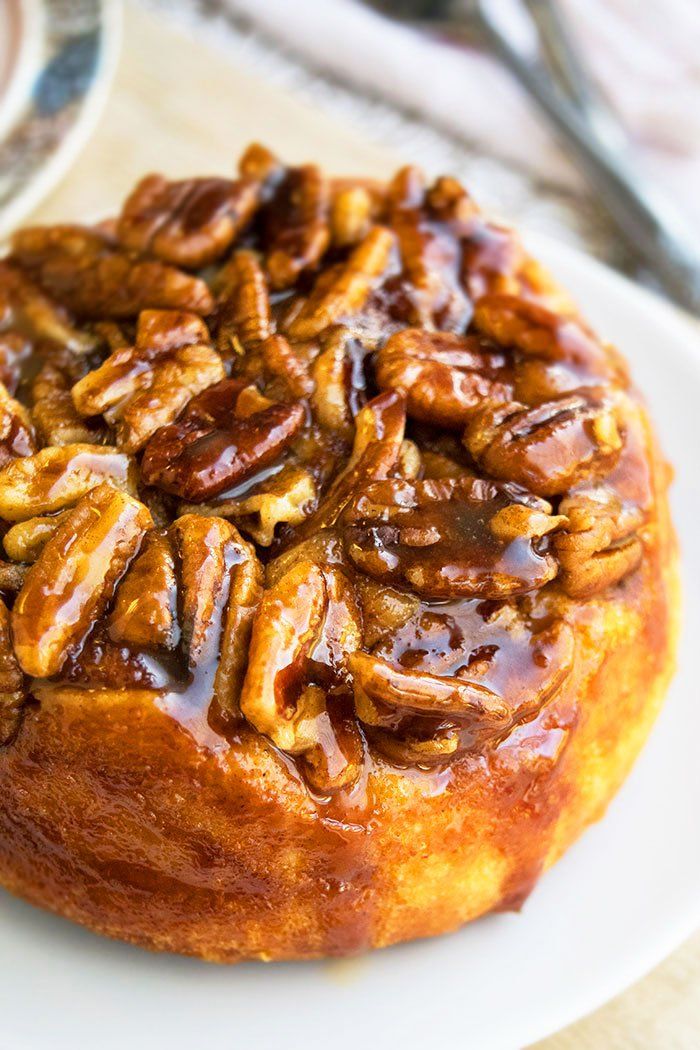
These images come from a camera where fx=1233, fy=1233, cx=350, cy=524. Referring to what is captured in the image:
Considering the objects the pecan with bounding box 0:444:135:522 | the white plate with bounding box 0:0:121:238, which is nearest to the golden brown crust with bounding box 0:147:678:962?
the pecan with bounding box 0:444:135:522

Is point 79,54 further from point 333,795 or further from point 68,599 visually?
point 333,795

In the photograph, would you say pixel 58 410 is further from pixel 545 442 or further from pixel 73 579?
pixel 545 442

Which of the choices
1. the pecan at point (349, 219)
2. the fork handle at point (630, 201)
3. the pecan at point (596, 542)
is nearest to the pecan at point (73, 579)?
the pecan at point (596, 542)

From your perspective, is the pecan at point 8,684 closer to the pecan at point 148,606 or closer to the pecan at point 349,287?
the pecan at point 148,606

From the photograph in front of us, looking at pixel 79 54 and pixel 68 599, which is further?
pixel 79 54

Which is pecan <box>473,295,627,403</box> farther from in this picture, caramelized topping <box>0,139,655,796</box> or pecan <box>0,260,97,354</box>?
pecan <box>0,260,97,354</box>

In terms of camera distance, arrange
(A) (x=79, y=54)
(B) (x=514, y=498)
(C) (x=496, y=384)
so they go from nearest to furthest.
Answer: (B) (x=514, y=498) → (C) (x=496, y=384) → (A) (x=79, y=54)

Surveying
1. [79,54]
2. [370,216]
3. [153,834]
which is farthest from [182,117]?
[153,834]
